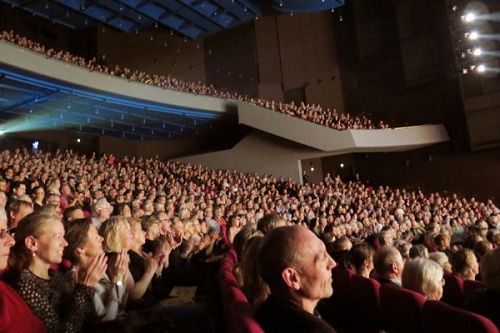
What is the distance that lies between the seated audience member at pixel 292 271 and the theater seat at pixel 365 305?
0.84 meters

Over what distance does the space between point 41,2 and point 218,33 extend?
5363 mm

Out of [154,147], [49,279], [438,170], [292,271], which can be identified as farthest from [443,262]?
[154,147]

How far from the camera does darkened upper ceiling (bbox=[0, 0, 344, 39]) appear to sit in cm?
1112

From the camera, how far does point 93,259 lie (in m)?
1.33

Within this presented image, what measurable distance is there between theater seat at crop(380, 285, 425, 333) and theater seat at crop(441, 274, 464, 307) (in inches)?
15.7

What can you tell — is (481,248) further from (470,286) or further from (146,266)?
(146,266)

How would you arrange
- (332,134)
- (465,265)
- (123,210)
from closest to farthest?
(465,265) < (123,210) < (332,134)

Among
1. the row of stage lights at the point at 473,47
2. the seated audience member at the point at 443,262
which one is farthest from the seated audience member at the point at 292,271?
the row of stage lights at the point at 473,47

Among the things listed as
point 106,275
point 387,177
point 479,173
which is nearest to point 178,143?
point 387,177

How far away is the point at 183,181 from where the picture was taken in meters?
8.63

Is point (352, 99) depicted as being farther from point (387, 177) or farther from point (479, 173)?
point (479, 173)

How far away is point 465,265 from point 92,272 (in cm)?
173

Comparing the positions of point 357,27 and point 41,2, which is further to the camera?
point 357,27

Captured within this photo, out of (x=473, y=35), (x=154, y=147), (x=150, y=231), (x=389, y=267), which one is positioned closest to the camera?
(x=389, y=267)
